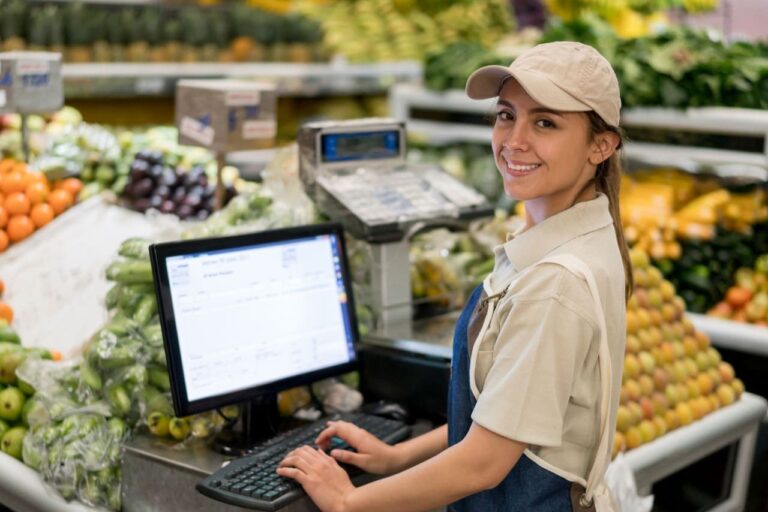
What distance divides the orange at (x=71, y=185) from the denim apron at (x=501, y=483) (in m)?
2.17

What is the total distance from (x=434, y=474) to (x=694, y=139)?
3256 mm

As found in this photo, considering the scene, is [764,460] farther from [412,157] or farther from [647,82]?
[412,157]

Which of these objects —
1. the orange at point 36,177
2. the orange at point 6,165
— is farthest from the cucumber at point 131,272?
the orange at point 6,165

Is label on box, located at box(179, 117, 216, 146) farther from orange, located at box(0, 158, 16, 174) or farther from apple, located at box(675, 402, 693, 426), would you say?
apple, located at box(675, 402, 693, 426)

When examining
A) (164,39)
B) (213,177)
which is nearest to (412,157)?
(164,39)

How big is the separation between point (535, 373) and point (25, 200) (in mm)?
2353

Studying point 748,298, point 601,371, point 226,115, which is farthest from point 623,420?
point 748,298

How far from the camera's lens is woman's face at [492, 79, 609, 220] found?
1.67 metres

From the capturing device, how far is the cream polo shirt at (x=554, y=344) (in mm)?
1589

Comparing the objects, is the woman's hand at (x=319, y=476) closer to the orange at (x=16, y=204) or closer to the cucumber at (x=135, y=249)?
the cucumber at (x=135, y=249)

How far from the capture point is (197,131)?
121 inches

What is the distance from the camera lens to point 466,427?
1812 millimetres

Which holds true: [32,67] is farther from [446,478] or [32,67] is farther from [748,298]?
[748,298]

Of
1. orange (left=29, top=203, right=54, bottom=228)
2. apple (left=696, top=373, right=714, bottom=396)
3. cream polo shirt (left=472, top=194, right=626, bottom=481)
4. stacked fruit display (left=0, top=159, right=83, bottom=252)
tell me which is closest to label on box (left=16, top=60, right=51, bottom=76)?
stacked fruit display (left=0, top=159, right=83, bottom=252)
